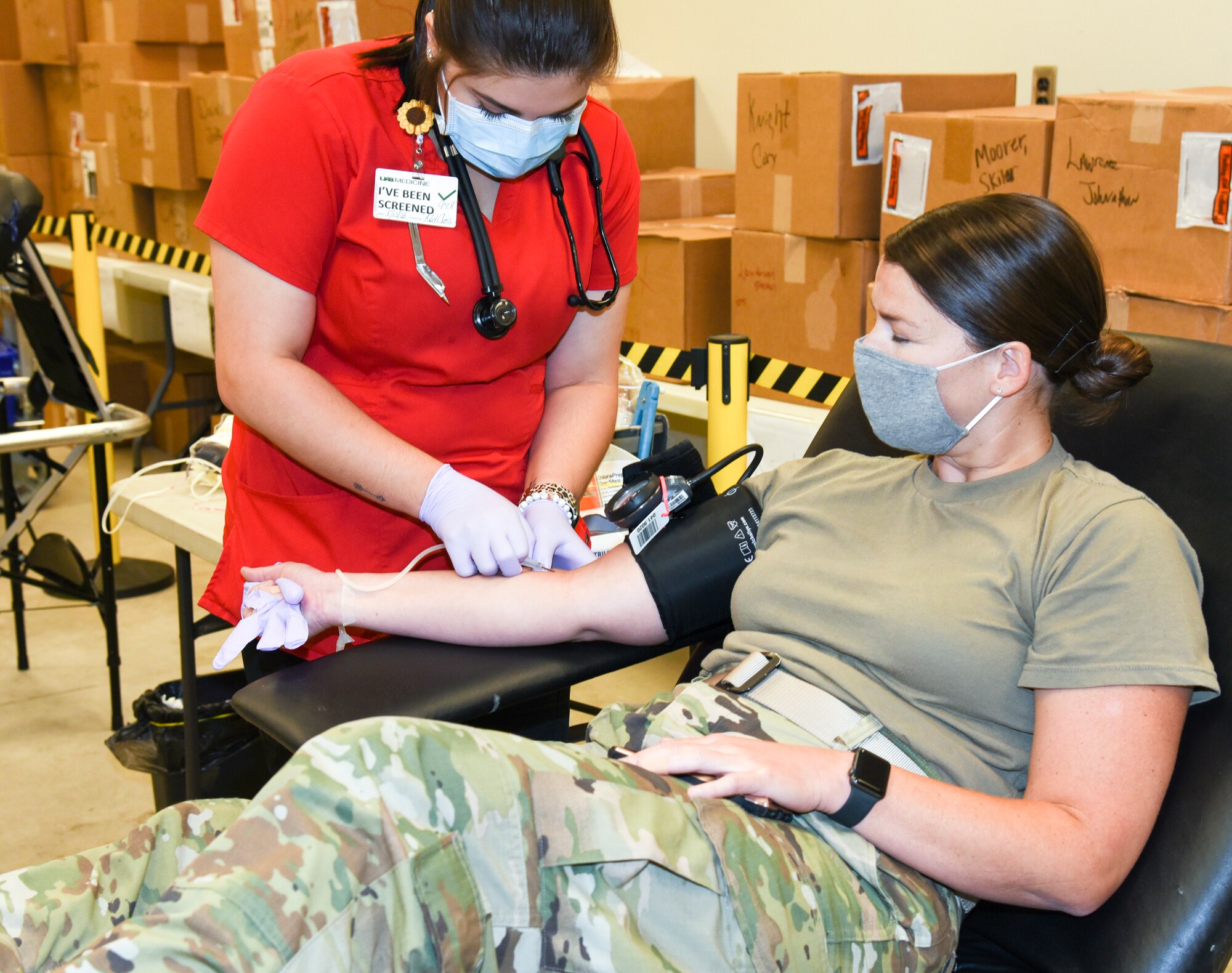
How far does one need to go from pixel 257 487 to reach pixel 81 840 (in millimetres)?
1091

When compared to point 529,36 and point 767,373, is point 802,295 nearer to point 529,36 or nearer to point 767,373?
point 767,373

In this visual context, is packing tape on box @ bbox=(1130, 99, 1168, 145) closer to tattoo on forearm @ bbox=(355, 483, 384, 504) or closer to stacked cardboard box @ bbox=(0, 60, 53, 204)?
tattoo on forearm @ bbox=(355, 483, 384, 504)

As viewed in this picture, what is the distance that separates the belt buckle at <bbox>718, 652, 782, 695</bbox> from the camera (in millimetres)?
1300

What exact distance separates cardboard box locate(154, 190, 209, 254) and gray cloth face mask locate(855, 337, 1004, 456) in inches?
127

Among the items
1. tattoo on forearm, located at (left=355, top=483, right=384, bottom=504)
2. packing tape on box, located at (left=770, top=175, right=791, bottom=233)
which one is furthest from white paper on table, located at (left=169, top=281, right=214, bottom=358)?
tattoo on forearm, located at (left=355, top=483, right=384, bottom=504)

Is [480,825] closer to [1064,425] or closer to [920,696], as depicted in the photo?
[920,696]

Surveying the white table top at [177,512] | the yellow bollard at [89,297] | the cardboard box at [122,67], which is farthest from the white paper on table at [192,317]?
the white table top at [177,512]

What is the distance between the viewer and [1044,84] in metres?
2.66

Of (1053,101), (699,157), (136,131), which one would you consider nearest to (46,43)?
(136,131)

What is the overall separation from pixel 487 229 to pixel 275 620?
20.7 inches

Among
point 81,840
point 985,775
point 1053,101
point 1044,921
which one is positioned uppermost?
point 1053,101

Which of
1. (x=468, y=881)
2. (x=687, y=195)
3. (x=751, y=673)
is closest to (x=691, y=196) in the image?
(x=687, y=195)

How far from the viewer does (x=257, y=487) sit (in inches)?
62.6

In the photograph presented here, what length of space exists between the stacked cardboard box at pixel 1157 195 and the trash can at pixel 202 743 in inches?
62.7
